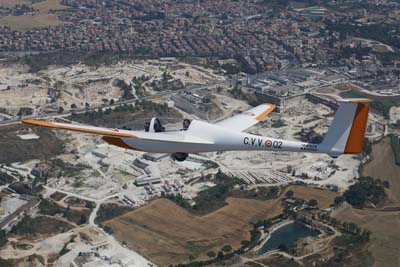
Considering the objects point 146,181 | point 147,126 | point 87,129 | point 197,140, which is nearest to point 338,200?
point 146,181

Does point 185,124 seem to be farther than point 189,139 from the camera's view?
Yes

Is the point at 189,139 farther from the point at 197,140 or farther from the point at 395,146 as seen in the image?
the point at 395,146

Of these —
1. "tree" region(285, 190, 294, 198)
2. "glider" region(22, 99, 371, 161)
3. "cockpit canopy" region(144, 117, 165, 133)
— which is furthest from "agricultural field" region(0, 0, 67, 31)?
"glider" region(22, 99, 371, 161)

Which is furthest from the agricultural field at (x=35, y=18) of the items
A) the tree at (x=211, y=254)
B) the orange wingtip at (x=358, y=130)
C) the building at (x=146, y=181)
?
the orange wingtip at (x=358, y=130)

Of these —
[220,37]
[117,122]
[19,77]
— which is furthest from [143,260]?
[220,37]

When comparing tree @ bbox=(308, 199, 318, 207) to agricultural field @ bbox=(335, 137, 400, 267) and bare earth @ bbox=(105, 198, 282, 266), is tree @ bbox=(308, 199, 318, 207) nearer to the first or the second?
agricultural field @ bbox=(335, 137, 400, 267)

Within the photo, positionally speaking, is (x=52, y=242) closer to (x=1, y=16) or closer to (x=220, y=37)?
(x=220, y=37)

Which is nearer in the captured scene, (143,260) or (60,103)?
(143,260)
